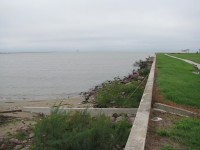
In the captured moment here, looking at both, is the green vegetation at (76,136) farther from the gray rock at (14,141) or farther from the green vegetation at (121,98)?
the green vegetation at (121,98)

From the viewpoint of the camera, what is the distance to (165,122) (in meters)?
8.17

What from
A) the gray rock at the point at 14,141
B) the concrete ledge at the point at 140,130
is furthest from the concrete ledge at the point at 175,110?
the gray rock at the point at 14,141

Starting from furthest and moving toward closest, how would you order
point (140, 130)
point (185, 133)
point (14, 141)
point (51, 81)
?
point (51, 81)
point (14, 141)
point (185, 133)
point (140, 130)

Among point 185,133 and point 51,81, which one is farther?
point 51,81

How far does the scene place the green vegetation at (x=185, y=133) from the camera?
6.41m

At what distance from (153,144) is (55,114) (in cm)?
236

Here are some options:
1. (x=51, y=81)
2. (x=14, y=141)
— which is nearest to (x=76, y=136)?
(x=14, y=141)

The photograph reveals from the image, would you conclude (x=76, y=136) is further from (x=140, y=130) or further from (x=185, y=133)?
(x=185, y=133)

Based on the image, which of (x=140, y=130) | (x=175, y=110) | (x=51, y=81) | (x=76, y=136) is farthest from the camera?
(x=51, y=81)

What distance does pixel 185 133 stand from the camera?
23.3ft

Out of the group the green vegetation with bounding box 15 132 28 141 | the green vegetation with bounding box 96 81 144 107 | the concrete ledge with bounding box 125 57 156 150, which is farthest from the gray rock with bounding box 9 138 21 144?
the green vegetation with bounding box 96 81 144 107

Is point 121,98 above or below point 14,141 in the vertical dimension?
above

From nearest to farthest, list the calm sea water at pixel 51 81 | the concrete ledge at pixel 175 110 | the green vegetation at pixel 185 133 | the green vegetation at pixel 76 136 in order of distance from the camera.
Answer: the green vegetation at pixel 185 133 < the green vegetation at pixel 76 136 < the concrete ledge at pixel 175 110 < the calm sea water at pixel 51 81

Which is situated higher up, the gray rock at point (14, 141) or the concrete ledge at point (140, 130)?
the concrete ledge at point (140, 130)
